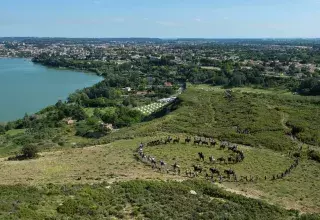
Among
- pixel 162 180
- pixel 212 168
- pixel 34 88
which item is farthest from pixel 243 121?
pixel 34 88

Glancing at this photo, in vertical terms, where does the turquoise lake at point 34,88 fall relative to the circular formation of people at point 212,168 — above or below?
below

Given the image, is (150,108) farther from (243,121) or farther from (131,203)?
(131,203)

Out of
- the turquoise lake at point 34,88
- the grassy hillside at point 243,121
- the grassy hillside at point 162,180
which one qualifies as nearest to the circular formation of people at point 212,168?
the grassy hillside at point 162,180

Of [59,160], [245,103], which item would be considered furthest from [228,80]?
[59,160]

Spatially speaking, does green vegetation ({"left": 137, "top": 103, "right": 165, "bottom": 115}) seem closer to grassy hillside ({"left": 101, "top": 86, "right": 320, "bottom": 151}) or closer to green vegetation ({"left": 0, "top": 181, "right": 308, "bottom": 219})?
grassy hillside ({"left": 101, "top": 86, "right": 320, "bottom": 151})

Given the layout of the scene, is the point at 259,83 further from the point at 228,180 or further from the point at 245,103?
the point at 228,180

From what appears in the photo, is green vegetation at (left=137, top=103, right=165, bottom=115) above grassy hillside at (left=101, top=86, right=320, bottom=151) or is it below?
below

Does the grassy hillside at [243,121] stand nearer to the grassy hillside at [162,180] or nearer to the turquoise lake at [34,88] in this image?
the grassy hillside at [162,180]

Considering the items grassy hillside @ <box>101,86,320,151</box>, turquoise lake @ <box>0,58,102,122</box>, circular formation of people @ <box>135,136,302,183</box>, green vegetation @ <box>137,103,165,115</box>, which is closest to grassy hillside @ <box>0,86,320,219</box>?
grassy hillside @ <box>101,86,320,151</box>
